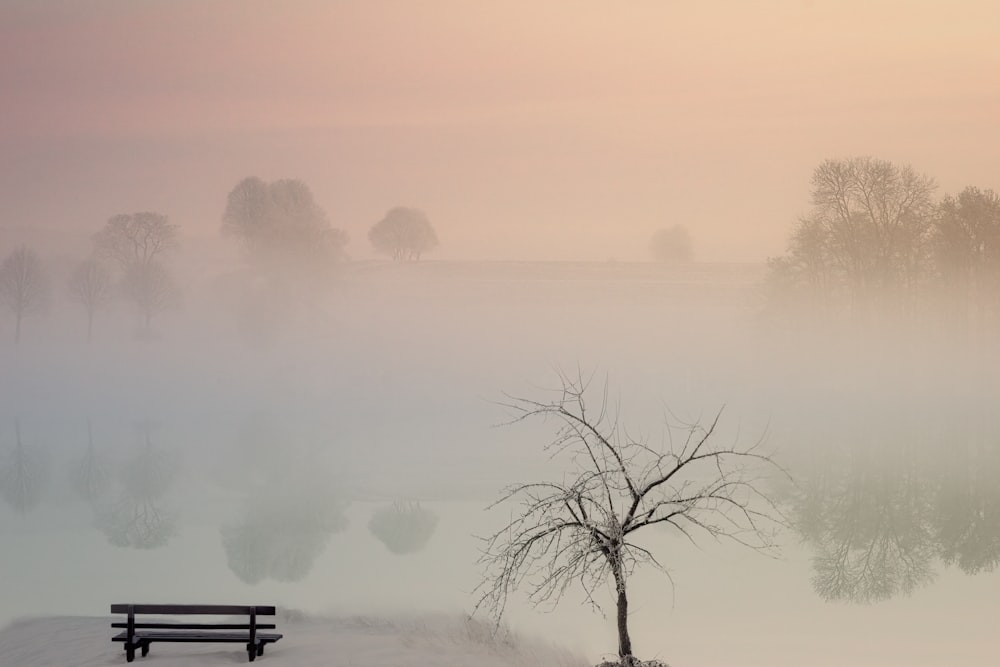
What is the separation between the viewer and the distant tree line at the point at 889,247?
170 feet

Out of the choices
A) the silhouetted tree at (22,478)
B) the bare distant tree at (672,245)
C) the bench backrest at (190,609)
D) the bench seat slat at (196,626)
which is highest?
the bare distant tree at (672,245)

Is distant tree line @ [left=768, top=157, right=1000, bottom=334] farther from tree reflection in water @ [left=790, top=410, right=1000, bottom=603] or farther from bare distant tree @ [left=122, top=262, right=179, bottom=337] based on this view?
bare distant tree @ [left=122, top=262, right=179, bottom=337]

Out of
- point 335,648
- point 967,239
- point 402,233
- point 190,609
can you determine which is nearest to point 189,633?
point 190,609

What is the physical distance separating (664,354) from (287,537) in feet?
173

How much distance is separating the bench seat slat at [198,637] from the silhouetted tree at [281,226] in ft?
196

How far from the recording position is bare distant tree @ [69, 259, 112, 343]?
240 ft

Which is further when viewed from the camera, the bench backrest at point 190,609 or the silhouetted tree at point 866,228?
the silhouetted tree at point 866,228

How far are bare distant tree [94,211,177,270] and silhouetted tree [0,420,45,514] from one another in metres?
32.9

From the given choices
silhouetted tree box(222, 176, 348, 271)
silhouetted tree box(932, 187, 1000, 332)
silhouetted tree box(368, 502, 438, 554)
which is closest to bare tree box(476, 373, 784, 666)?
silhouetted tree box(368, 502, 438, 554)

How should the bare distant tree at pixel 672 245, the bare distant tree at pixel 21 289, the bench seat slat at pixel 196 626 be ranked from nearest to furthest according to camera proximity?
the bench seat slat at pixel 196 626
the bare distant tree at pixel 21 289
the bare distant tree at pixel 672 245

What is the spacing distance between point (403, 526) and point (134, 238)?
5477cm

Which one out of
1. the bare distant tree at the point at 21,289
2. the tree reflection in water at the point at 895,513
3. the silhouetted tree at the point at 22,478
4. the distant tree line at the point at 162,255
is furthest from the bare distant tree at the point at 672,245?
the silhouetted tree at the point at 22,478

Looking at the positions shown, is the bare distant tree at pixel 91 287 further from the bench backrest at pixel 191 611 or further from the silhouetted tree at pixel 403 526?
the bench backrest at pixel 191 611

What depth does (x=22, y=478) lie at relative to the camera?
33.9 meters
